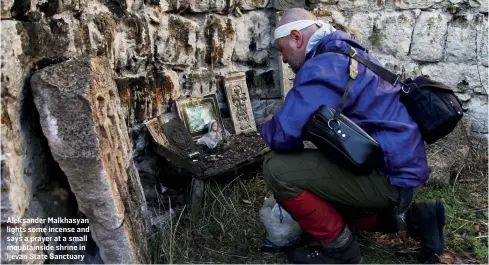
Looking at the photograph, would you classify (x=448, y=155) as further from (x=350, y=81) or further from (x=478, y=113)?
(x=350, y=81)

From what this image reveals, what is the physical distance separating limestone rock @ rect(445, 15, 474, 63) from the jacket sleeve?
7.08 feet

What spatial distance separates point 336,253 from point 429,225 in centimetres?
53

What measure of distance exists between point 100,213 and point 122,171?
268 millimetres

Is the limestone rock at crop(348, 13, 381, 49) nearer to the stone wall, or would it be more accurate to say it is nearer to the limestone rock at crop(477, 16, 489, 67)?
the stone wall

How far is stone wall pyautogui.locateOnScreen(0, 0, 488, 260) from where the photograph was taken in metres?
2.41

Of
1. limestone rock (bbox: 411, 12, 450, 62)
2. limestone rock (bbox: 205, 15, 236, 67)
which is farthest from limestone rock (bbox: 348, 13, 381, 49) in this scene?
limestone rock (bbox: 205, 15, 236, 67)

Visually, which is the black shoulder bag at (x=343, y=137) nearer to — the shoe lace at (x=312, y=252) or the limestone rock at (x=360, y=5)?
the shoe lace at (x=312, y=252)

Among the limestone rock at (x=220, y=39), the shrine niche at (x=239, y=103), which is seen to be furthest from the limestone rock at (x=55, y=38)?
the shrine niche at (x=239, y=103)

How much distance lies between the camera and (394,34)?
4.59m

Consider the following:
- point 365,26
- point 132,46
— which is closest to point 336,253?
point 132,46

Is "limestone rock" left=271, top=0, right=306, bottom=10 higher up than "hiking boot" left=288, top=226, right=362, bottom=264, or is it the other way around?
"limestone rock" left=271, top=0, right=306, bottom=10

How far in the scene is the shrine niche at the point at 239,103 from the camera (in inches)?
168

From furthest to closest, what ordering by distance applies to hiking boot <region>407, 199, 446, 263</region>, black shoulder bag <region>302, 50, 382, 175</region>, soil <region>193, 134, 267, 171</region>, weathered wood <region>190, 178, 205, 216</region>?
soil <region>193, 134, 267, 171</region>, weathered wood <region>190, 178, 205, 216</region>, hiking boot <region>407, 199, 446, 263</region>, black shoulder bag <region>302, 50, 382, 175</region>

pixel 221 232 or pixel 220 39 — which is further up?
pixel 220 39
